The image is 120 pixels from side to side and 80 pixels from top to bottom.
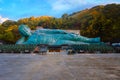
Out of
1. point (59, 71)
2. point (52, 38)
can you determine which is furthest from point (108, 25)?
point (59, 71)

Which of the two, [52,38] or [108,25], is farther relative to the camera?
[108,25]

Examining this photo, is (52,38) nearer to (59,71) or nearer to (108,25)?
(108,25)

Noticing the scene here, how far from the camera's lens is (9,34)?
122 m

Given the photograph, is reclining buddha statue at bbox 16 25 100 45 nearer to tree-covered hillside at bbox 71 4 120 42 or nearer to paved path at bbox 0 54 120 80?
tree-covered hillside at bbox 71 4 120 42

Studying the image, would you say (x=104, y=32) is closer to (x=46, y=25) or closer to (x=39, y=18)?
(x=46, y=25)

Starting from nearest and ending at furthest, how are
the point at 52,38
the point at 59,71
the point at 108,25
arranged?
the point at 59,71
the point at 52,38
the point at 108,25

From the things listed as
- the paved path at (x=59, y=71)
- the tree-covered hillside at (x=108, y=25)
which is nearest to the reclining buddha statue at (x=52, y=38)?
the tree-covered hillside at (x=108, y=25)

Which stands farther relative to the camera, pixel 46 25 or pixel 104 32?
pixel 46 25

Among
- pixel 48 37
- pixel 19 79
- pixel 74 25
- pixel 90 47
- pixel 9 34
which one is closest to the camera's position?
pixel 19 79

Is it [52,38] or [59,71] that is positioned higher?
[52,38]

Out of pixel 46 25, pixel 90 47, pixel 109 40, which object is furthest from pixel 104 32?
pixel 46 25

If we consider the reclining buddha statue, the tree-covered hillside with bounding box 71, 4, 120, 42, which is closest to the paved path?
the reclining buddha statue

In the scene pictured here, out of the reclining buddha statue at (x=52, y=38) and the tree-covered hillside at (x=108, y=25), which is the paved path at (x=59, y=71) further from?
the tree-covered hillside at (x=108, y=25)

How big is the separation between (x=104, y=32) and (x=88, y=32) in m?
7.53
